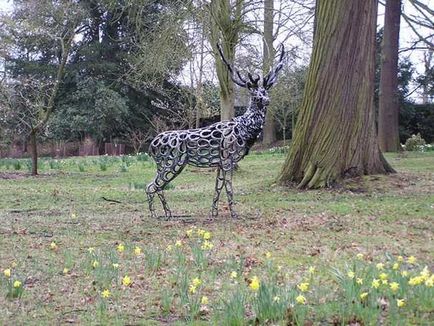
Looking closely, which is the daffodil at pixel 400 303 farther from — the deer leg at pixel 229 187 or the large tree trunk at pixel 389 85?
the large tree trunk at pixel 389 85

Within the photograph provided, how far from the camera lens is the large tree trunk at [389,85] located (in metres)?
19.3

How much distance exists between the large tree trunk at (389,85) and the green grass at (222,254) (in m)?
8.46

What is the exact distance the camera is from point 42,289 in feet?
14.5

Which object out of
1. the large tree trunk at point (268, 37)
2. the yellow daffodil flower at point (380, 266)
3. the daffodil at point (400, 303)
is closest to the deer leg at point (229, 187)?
the yellow daffodil flower at point (380, 266)

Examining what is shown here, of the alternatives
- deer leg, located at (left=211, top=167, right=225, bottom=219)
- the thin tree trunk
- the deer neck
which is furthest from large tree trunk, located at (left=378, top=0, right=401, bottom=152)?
the deer neck

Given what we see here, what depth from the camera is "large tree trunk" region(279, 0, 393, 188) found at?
986 cm

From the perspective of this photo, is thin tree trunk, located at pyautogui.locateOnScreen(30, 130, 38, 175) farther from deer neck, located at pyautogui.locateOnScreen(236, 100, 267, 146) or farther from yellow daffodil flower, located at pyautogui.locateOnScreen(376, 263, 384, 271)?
yellow daffodil flower, located at pyautogui.locateOnScreen(376, 263, 384, 271)

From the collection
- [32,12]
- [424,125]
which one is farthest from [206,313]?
[424,125]

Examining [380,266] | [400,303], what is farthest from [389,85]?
[400,303]

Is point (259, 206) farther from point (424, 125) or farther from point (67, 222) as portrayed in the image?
point (424, 125)

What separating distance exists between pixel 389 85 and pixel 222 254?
15.7m

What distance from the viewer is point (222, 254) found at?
17.9 ft

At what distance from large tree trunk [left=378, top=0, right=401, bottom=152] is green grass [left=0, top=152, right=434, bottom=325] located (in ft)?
27.7

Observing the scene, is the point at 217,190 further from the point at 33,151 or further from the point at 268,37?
the point at 268,37
